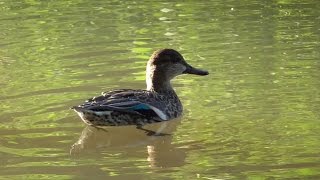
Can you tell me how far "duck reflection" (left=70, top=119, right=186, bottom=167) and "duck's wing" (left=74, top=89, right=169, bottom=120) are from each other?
17 centimetres

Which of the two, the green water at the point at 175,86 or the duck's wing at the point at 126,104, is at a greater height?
the duck's wing at the point at 126,104

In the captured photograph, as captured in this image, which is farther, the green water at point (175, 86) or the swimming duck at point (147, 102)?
the swimming duck at point (147, 102)

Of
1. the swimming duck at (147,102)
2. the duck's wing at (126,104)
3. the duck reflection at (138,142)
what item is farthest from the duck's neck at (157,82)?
the duck reflection at (138,142)

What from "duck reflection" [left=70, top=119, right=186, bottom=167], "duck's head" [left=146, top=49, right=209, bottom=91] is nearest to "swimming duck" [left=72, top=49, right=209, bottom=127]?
"duck's head" [left=146, top=49, right=209, bottom=91]

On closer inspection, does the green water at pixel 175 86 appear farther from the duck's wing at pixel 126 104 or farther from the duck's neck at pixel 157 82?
the duck's neck at pixel 157 82

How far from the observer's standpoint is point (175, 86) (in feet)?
41.8

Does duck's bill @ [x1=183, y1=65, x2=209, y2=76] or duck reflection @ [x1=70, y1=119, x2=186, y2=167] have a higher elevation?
duck's bill @ [x1=183, y1=65, x2=209, y2=76]

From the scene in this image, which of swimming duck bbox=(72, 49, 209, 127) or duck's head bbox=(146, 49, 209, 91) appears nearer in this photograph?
swimming duck bbox=(72, 49, 209, 127)

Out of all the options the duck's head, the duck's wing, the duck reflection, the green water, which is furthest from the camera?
the duck's head

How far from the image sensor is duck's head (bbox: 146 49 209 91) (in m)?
11.8

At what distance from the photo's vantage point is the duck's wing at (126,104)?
10383mm

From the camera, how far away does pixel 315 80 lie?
1205cm

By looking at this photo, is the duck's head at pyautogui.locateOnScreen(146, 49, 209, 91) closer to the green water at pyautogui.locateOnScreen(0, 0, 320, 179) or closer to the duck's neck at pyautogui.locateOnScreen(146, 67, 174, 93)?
the duck's neck at pyautogui.locateOnScreen(146, 67, 174, 93)

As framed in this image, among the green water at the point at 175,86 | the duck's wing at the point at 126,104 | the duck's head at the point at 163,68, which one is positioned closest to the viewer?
the green water at the point at 175,86
